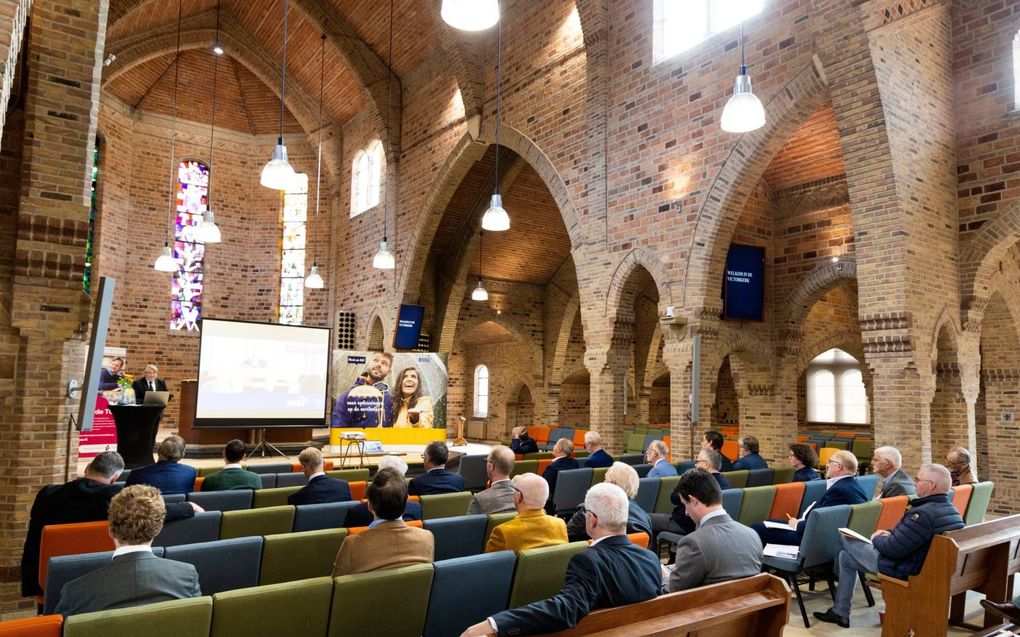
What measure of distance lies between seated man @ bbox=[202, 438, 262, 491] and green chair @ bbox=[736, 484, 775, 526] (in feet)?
13.0

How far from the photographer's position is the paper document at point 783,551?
14.8 feet

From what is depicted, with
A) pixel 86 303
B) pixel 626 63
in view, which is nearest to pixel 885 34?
pixel 626 63

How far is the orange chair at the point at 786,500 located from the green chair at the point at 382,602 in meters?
3.86

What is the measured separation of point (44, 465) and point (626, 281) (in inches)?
313

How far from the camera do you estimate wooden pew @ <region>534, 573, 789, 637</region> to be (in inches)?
93.7

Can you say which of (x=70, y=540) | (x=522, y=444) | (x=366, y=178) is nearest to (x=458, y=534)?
(x=70, y=540)

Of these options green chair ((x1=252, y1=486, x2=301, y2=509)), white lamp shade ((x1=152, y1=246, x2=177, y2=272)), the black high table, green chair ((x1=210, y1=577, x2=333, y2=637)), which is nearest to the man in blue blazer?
green chair ((x1=252, y1=486, x2=301, y2=509))

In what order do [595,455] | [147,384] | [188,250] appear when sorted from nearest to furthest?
1. [595,455]
2. [147,384]
3. [188,250]

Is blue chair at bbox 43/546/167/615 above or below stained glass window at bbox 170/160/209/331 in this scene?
below

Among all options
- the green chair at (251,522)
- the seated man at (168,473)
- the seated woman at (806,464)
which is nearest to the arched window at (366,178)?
the seated man at (168,473)

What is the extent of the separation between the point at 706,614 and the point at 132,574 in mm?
2106

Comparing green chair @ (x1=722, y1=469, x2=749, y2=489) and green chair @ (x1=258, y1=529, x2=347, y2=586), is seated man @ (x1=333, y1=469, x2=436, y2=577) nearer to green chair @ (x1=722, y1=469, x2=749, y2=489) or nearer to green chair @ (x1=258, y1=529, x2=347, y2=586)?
green chair @ (x1=258, y1=529, x2=347, y2=586)

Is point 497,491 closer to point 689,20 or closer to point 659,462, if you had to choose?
point 659,462

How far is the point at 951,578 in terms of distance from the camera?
12.4 ft
